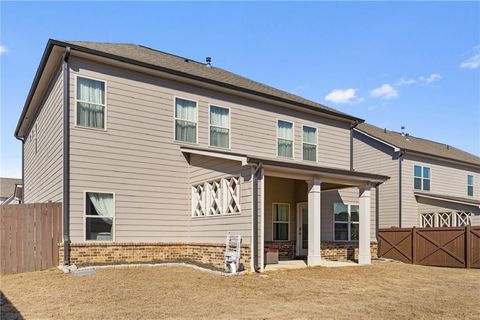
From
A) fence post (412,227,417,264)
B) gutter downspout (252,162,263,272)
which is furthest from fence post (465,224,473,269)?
gutter downspout (252,162,263,272)

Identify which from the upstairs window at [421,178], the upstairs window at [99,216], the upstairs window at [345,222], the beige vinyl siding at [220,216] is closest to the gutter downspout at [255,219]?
the beige vinyl siding at [220,216]

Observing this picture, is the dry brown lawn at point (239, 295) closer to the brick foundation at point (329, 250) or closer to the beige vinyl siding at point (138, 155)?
the beige vinyl siding at point (138, 155)

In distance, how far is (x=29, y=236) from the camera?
12000 mm

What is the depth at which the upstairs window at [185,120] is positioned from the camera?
14800 millimetres

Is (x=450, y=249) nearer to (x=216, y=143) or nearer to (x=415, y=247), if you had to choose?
(x=415, y=247)

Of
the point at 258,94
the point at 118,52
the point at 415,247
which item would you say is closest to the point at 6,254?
the point at 118,52

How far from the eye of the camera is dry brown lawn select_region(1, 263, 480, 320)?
23.9 ft

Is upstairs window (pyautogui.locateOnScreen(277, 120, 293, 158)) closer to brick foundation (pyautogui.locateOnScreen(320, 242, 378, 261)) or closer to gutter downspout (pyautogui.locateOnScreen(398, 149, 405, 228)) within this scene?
brick foundation (pyautogui.locateOnScreen(320, 242, 378, 261))

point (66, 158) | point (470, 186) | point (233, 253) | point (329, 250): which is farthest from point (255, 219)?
point (470, 186)

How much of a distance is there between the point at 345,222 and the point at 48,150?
11.4m

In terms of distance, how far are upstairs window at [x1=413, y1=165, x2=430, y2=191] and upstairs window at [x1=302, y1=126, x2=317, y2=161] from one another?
8.71 m

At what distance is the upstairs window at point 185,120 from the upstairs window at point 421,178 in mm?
14362

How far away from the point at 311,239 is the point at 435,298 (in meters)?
4.99

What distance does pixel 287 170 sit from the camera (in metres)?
12.9
